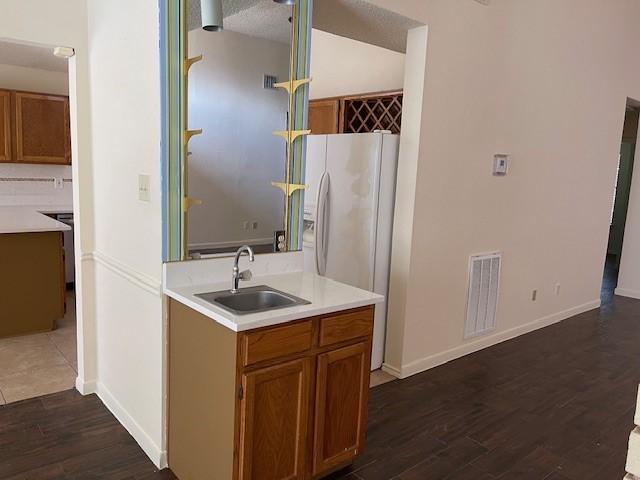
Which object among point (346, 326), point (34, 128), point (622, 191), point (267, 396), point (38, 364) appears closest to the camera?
point (267, 396)

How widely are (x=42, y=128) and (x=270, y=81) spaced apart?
3.59 metres

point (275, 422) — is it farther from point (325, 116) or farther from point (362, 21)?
point (325, 116)

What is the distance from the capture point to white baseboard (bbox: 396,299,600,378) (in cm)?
358

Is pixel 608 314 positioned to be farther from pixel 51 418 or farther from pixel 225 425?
pixel 51 418

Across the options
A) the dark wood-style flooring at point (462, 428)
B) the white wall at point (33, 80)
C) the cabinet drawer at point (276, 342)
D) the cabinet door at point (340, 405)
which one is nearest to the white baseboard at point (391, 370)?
the dark wood-style flooring at point (462, 428)

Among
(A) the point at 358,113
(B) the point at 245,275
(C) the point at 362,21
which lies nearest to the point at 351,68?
(A) the point at 358,113

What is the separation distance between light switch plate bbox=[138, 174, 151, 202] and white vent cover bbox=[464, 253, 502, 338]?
2.56 m

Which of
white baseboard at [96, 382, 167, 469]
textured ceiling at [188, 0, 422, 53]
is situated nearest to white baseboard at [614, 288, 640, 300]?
textured ceiling at [188, 0, 422, 53]

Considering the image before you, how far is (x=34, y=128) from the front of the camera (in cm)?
504

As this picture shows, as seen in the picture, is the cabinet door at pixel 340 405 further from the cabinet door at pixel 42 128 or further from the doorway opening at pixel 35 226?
the cabinet door at pixel 42 128

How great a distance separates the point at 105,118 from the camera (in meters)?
2.72

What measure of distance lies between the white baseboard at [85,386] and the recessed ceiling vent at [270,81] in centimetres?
211

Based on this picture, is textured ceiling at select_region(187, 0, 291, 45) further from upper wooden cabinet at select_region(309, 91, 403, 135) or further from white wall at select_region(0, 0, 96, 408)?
upper wooden cabinet at select_region(309, 91, 403, 135)

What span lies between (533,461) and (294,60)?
8.05ft
